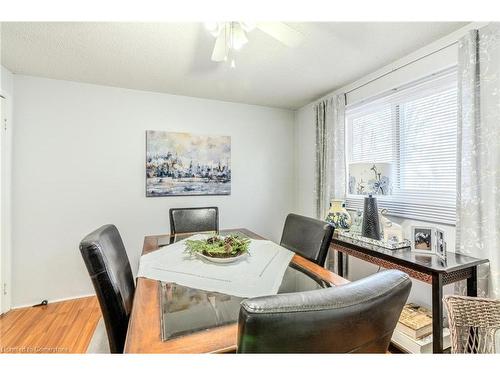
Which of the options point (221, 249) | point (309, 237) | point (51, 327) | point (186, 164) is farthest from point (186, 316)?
point (186, 164)

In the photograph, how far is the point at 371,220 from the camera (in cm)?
208

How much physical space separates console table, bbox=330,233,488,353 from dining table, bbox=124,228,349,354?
0.69 metres

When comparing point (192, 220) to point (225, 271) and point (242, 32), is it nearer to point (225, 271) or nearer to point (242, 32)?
point (225, 271)

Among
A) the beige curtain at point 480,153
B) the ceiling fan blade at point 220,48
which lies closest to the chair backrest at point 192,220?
the ceiling fan blade at point 220,48

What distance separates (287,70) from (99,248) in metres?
2.12

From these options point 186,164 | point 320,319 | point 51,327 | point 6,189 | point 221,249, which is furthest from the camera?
point 186,164

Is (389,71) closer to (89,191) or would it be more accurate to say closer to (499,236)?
(499,236)

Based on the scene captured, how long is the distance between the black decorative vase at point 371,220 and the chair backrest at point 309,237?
24.7 inches

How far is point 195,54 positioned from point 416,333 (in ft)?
8.58

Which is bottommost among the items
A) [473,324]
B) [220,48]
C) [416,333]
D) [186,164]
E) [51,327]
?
[51,327]

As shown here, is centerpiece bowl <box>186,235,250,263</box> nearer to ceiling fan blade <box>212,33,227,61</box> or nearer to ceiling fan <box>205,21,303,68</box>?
ceiling fan <box>205,21,303,68</box>

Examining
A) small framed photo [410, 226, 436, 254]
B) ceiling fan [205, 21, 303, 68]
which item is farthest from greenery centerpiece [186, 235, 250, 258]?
small framed photo [410, 226, 436, 254]

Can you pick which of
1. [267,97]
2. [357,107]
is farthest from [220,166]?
[357,107]

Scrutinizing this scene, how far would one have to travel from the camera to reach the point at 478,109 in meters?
1.58
